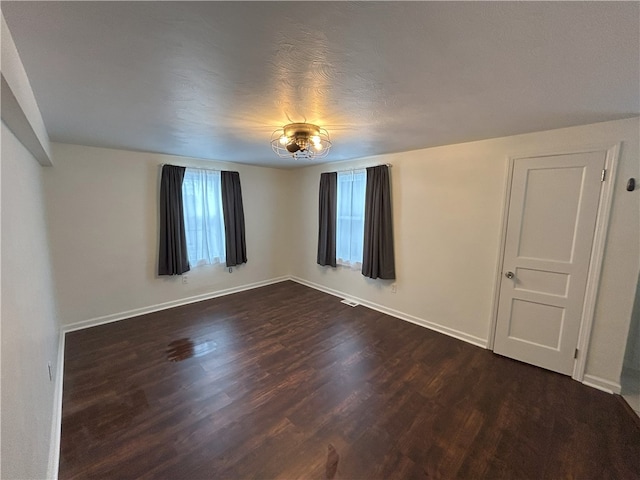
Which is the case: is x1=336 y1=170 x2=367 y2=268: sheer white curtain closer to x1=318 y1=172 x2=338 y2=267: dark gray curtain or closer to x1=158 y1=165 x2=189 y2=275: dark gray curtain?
x1=318 y1=172 x2=338 y2=267: dark gray curtain

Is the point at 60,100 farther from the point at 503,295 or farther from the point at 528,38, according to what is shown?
the point at 503,295

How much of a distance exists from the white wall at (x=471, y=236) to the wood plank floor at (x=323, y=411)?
0.43 m

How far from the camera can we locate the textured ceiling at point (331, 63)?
3.25ft

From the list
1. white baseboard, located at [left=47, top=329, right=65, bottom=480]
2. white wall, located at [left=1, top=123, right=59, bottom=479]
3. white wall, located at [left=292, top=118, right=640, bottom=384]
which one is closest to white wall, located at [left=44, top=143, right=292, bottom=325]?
white baseboard, located at [left=47, top=329, right=65, bottom=480]

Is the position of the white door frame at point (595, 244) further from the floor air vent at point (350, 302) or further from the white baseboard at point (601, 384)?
the floor air vent at point (350, 302)

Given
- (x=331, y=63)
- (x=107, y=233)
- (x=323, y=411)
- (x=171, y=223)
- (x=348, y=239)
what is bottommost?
(x=323, y=411)

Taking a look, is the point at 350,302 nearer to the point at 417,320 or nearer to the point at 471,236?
the point at 417,320

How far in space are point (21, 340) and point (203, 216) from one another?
3027mm

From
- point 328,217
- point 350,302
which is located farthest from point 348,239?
point 350,302

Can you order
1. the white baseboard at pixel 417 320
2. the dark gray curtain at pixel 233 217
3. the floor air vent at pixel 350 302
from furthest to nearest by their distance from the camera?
the dark gray curtain at pixel 233 217, the floor air vent at pixel 350 302, the white baseboard at pixel 417 320

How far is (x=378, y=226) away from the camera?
3.69 meters

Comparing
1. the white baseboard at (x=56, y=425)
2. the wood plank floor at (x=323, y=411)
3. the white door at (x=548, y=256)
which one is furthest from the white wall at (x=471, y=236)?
the white baseboard at (x=56, y=425)

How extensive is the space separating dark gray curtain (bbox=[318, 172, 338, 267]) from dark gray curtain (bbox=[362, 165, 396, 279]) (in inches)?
27.8

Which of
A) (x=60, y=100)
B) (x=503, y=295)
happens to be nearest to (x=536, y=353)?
(x=503, y=295)
